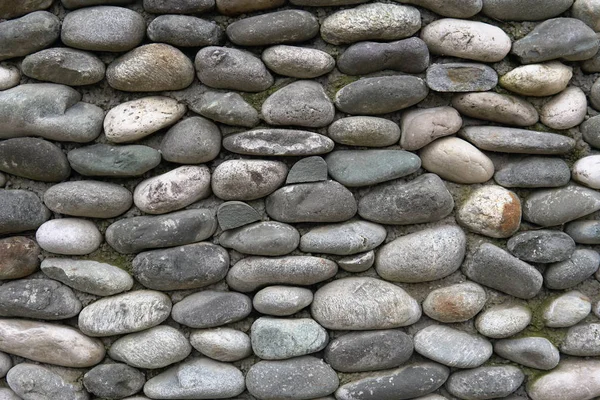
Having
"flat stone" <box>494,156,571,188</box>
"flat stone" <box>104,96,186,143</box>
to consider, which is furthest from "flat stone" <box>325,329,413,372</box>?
"flat stone" <box>104,96,186,143</box>

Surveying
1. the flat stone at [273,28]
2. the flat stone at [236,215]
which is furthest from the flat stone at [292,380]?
the flat stone at [273,28]

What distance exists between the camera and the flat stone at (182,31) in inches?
44.5

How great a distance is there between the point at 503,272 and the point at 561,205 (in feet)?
0.66

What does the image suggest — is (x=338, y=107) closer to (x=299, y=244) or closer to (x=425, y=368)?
(x=299, y=244)

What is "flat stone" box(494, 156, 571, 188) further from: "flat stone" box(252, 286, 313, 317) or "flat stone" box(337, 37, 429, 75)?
"flat stone" box(252, 286, 313, 317)

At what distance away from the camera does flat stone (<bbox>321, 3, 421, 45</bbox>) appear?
114 centimetres

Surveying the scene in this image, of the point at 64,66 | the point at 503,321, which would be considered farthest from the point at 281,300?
the point at 64,66

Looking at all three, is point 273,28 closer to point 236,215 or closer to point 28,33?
point 236,215

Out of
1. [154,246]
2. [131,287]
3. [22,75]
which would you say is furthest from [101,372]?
[22,75]

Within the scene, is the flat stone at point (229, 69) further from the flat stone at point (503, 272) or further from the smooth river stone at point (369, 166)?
the flat stone at point (503, 272)

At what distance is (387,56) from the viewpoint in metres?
1.14

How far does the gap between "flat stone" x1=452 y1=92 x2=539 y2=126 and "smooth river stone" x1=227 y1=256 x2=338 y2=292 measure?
47 centimetres

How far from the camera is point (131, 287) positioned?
1196 mm

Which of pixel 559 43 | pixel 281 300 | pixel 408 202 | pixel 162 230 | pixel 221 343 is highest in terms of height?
pixel 559 43
